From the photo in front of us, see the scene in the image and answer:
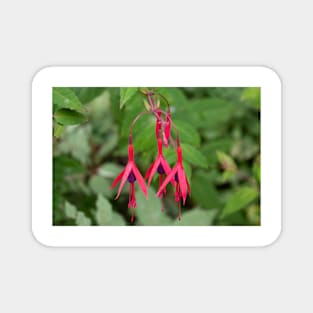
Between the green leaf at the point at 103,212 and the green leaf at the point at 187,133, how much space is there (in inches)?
12.2

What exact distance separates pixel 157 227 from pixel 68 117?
404 mm

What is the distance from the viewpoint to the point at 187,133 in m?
1.67

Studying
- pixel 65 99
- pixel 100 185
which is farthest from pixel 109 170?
pixel 65 99

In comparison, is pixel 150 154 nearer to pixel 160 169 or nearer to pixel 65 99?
pixel 160 169

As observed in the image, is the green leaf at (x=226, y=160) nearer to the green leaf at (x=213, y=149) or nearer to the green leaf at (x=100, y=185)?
the green leaf at (x=213, y=149)

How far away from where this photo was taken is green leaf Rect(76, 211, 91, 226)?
5.57ft

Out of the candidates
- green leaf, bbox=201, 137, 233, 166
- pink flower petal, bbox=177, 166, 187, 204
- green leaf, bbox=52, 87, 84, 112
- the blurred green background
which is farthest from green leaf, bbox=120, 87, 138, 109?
green leaf, bbox=201, 137, 233, 166

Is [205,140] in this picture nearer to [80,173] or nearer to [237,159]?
[237,159]

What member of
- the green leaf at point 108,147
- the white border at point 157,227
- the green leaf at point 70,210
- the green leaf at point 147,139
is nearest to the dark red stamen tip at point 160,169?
the green leaf at point 147,139

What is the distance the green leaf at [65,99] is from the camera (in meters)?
1.55

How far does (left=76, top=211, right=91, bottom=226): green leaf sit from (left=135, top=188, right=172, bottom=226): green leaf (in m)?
0.16
